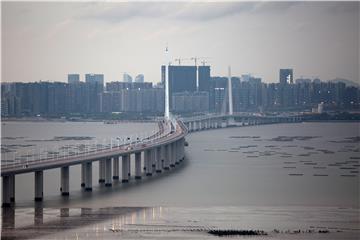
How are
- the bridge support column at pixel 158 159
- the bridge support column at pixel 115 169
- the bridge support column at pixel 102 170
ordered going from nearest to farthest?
1. the bridge support column at pixel 102 170
2. the bridge support column at pixel 115 169
3. the bridge support column at pixel 158 159

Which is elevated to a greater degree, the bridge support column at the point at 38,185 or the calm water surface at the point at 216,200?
the bridge support column at the point at 38,185

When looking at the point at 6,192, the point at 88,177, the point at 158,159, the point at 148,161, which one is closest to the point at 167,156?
the point at 158,159

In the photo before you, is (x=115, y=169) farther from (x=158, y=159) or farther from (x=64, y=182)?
(x=64, y=182)

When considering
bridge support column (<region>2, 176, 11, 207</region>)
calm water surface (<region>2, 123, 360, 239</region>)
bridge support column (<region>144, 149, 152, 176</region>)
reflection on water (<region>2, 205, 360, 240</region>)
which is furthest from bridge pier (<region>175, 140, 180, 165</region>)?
bridge support column (<region>2, 176, 11, 207</region>)

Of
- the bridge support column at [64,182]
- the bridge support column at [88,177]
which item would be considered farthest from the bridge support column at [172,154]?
the bridge support column at [64,182]

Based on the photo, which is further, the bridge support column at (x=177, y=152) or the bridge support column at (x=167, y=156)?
the bridge support column at (x=177, y=152)

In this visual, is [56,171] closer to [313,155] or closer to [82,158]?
[82,158]

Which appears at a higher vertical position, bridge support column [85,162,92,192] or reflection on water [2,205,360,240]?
bridge support column [85,162,92,192]

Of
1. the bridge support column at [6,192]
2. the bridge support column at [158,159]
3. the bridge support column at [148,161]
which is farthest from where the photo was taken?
the bridge support column at [158,159]

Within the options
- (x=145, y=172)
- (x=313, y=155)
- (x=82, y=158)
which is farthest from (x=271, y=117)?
(x=82, y=158)

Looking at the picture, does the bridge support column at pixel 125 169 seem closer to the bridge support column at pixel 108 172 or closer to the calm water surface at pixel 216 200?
the calm water surface at pixel 216 200

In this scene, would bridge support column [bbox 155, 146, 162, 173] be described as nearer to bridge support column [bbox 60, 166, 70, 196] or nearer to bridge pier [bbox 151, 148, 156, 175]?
bridge pier [bbox 151, 148, 156, 175]
